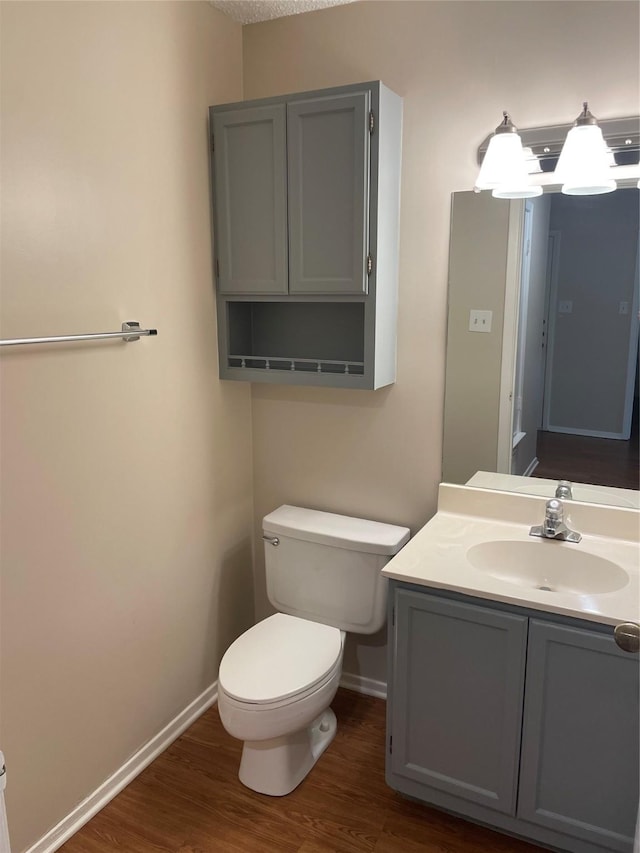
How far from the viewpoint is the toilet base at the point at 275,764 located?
2.07m

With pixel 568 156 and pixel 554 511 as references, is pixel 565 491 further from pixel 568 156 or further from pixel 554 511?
pixel 568 156

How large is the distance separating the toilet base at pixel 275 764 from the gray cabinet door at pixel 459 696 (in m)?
0.35

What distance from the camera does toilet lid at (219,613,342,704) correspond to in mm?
1969

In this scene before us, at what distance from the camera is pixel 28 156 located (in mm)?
1635

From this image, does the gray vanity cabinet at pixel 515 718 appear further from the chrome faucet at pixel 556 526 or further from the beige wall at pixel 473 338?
the beige wall at pixel 473 338

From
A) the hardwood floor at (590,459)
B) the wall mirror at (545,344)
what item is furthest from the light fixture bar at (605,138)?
the hardwood floor at (590,459)

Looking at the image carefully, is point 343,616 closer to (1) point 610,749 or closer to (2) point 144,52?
(1) point 610,749

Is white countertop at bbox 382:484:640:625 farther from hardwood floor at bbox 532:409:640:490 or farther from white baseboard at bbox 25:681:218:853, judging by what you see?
white baseboard at bbox 25:681:218:853

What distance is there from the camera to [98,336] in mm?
1808

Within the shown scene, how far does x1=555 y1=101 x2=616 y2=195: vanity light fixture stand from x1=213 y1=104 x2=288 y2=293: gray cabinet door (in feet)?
2.84

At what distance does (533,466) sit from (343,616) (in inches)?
33.5

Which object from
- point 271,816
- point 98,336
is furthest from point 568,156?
point 271,816

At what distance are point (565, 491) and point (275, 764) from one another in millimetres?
1268

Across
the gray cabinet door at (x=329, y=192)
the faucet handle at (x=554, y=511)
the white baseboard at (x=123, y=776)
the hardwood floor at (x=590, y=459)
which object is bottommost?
the white baseboard at (x=123, y=776)
